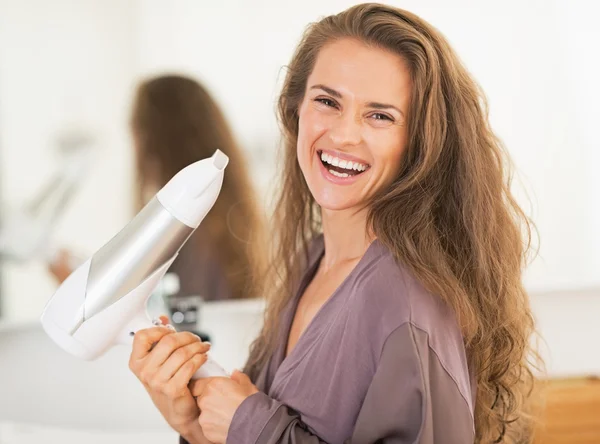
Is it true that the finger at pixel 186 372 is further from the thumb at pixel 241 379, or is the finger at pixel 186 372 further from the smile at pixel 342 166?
the smile at pixel 342 166

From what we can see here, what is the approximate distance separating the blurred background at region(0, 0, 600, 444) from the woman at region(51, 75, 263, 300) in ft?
0.09

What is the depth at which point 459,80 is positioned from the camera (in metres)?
1.28

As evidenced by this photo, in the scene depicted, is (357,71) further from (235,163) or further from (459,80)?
(235,163)

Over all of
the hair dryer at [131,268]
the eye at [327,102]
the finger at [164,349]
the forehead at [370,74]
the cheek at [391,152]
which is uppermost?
the forehead at [370,74]

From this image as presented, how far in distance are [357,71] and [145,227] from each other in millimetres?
395

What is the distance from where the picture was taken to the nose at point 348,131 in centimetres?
123

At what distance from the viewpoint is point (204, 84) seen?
85.0 inches

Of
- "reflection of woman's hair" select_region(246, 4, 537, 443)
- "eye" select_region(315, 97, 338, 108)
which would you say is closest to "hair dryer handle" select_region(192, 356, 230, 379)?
"reflection of woman's hair" select_region(246, 4, 537, 443)

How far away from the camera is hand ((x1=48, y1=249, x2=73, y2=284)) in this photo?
2156 millimetres

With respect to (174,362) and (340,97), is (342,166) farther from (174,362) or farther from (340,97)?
(174,362)

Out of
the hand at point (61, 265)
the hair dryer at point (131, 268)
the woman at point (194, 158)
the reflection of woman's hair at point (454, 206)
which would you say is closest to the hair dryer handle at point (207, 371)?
the hair dryer at point (131, 268)

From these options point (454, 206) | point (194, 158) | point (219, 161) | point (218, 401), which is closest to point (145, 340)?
point (218, 401)

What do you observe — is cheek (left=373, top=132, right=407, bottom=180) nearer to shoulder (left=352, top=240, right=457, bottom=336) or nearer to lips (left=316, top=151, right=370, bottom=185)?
lips (left=316, top=151, right=370, bottom=185)

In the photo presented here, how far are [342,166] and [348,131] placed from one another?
0.20 ft
